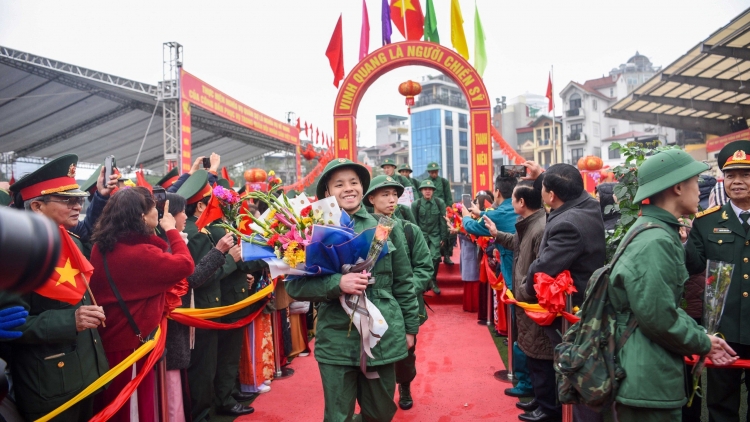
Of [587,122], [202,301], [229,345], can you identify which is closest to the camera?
[202,301]

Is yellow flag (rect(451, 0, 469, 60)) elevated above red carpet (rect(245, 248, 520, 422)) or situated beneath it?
elevated above

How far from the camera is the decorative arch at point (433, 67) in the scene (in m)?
9.21

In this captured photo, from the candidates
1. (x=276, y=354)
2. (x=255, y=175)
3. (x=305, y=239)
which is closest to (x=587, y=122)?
(x=255, y=175)

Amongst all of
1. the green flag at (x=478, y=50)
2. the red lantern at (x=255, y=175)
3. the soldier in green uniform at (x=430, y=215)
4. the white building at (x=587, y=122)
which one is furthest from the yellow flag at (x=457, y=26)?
the white building at (x=587, y=122)

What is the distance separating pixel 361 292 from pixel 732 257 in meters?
2.36

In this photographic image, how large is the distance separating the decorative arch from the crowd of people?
505 centimetres

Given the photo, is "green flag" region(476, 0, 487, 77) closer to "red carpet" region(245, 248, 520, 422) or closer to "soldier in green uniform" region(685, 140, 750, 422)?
"red carpet" region(245, 248, 520, 422)

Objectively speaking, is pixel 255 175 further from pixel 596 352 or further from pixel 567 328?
pixel 596 352

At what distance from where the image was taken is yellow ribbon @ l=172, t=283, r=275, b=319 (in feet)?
11.3

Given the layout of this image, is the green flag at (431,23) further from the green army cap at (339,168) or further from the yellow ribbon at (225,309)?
the green army cap at (339,168)

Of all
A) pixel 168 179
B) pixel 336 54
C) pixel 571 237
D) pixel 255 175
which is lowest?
pixel 571 237

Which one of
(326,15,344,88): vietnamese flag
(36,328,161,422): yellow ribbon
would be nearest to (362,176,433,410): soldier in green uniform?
(36,328,161,422): yellow ribbon

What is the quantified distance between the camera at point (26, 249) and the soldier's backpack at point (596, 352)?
2110mm

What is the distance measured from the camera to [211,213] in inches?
151
